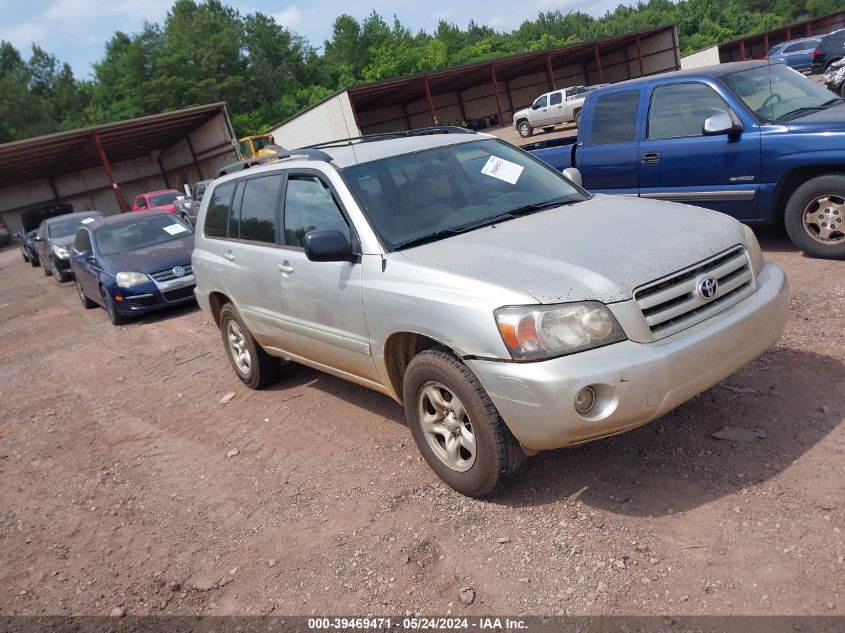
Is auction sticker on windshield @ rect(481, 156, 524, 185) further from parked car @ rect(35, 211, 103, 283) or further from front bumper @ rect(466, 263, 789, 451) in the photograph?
parked car @ rect(35, 211, 103, 283)

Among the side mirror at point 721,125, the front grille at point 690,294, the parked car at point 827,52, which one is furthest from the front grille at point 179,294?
the parked car at point 827,52

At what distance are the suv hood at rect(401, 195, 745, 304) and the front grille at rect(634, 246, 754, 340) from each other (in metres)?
0.05

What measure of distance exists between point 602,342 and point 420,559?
1.30 m

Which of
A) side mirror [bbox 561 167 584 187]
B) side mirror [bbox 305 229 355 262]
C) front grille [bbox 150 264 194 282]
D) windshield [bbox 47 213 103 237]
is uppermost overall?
windshield [bbox 47 213 103 237]

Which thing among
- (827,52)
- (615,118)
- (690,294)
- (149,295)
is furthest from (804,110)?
(827,52)

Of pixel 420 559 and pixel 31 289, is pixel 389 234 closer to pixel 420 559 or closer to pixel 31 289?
pixel 420 559

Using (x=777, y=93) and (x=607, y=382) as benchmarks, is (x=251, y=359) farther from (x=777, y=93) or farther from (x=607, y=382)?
(x=777, y=93)

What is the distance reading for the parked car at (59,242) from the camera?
645 inches

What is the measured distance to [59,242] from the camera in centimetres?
1675

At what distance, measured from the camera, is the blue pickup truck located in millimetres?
6066

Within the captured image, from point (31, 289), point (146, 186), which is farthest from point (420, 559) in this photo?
point (146, 186)

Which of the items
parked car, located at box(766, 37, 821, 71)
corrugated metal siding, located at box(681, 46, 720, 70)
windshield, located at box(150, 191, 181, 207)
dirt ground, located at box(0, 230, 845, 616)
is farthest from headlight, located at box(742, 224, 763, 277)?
corrugated metal siding, located at box(681, 46, 720, 70)

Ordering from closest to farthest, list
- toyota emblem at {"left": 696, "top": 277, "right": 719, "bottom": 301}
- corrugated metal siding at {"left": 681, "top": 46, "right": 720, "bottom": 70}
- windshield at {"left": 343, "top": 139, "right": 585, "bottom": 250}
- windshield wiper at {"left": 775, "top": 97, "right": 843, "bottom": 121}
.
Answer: toyota emblem at {"left": 696, "top": 277, "right": 719, "bottom": 301}, windshield at {"left": 343, "top": 139, "right": 585, "bottom": 250}, windshield wiper at {"left": 775, "top": 97, "right": 843, "bottom": 121}, corrugated metal siding at {"left": 681, "top": 46, "right": 720, "bottom": 70}

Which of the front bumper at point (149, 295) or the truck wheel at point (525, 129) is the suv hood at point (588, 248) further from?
the truck wheel at point (525, 129)
